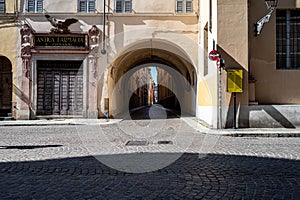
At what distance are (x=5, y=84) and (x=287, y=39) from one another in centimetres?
1439

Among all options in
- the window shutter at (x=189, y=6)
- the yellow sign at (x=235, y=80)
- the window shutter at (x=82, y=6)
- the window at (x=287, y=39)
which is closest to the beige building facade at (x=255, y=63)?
the window at (x=287, y=39)

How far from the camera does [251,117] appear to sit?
39.8ft

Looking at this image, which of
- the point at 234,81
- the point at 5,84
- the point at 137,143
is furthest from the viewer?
the point at 5,84

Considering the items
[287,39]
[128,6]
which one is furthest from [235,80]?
[128,6]

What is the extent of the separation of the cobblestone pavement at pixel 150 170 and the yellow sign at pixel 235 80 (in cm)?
330

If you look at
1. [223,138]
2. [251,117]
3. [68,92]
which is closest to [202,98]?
[251,117]

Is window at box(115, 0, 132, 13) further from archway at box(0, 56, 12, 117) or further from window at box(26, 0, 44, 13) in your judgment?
archway at box(0, 56, 12, 117)

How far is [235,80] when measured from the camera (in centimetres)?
1195

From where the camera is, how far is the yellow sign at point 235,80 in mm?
11914

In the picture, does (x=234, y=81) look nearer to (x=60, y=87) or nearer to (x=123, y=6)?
(x=123, y=6)

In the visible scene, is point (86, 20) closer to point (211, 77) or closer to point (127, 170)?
point (211, 77)

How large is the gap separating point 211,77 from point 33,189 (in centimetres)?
1002

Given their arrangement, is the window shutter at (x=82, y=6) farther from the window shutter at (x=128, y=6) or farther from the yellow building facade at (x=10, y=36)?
the yellow building facade at (x=10, y=36)

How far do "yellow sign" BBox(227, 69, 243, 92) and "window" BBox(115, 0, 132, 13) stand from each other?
7757 mm
